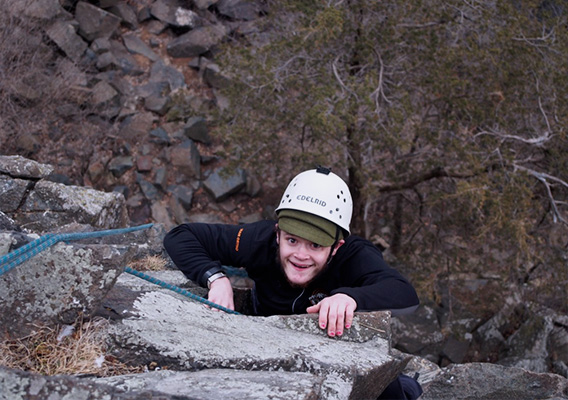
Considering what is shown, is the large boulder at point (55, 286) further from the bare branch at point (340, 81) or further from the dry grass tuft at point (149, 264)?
the bare branch at point (340, 81)

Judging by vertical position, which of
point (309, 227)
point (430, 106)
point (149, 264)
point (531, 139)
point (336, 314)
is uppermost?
point (430, 106)

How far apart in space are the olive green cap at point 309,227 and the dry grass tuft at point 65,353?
1.23 m

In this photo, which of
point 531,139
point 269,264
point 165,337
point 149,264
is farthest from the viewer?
point 531,139

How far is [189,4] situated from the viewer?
63.5 ft

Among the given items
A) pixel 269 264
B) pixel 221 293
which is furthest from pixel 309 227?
pixel 221 293

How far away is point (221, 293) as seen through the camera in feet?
11.1

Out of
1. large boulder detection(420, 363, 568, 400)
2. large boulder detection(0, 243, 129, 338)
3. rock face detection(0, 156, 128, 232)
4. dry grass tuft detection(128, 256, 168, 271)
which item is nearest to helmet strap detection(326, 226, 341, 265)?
large boulder detection(420, 363, 568, 400)

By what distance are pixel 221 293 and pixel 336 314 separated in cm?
74

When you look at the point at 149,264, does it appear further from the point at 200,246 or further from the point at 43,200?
the point at 43,200

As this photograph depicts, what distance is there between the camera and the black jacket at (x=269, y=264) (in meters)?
3.48

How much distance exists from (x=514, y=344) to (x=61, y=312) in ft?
37.0

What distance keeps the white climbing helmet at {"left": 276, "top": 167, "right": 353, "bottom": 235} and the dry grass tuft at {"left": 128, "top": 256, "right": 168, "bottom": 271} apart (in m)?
1.41

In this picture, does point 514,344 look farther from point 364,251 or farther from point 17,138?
point 17,138

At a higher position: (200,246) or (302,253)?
(302,253)
